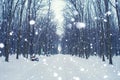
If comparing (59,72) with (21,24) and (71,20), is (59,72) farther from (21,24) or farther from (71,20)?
(71,20)

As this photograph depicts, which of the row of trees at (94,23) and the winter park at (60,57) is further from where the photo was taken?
the row of trees at (94,23)

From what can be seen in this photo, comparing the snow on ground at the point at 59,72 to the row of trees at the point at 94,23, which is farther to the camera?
the row of trees at the point at 94,23

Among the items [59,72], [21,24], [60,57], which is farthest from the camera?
[60,57]

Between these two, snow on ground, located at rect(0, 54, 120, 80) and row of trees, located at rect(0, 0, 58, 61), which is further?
row of trees, located at rect(0, 0, 58, 61)

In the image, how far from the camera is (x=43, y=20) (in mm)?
70938

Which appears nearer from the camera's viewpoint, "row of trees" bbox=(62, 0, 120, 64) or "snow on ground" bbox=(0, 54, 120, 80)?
"snow on ground" bbox=(0, 54, 120, 80)

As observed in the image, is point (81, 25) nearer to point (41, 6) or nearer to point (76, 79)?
point (41, 6)

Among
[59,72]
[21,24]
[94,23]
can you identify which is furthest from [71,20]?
[59,72]

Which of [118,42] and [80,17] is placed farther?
[118,42]

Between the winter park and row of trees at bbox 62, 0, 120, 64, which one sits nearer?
the winter park

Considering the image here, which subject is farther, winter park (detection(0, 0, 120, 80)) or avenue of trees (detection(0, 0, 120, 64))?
avenue of trees (detection(0, 0, 120, 64))

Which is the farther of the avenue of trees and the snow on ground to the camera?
the avenue of trees

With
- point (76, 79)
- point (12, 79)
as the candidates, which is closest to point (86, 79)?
point (76, 79)

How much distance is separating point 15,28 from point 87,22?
23773 mm
